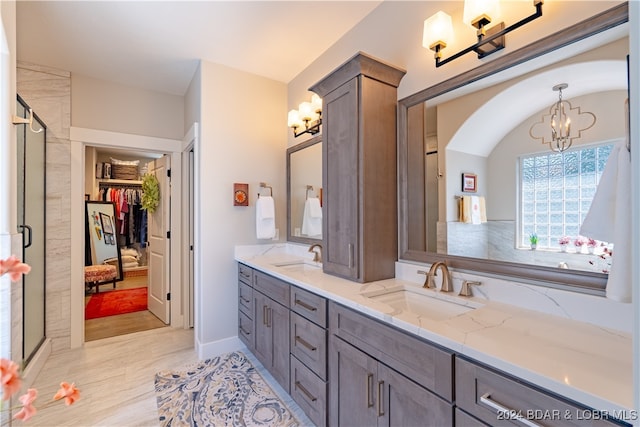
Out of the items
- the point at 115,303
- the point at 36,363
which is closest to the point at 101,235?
the point at 115,303

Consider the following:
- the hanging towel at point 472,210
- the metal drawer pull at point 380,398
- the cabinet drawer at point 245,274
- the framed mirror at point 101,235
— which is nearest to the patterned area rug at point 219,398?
the cabinet drawer at point 245,274

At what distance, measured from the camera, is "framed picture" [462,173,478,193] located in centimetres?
158

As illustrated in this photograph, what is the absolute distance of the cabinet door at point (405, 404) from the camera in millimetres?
1038

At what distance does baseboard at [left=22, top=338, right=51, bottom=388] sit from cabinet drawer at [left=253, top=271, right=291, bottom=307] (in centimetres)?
172

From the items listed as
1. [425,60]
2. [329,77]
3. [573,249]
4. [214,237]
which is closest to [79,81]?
[214,237]

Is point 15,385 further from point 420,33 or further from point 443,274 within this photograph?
point 420,33

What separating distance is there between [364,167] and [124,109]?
289cm

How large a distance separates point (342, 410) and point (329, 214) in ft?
3.75

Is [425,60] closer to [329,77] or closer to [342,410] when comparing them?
[329,77]

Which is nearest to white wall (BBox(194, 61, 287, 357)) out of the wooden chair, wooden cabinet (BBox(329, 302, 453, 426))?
wooden cabinet (BBox(329, 302, 453, 426))

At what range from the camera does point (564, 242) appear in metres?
1.24

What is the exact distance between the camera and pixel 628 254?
3.21 ft

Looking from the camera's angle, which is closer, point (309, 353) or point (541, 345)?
point (541, 345)

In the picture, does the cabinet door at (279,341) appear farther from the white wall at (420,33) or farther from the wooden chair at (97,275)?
the wooden chair at (97,275)
